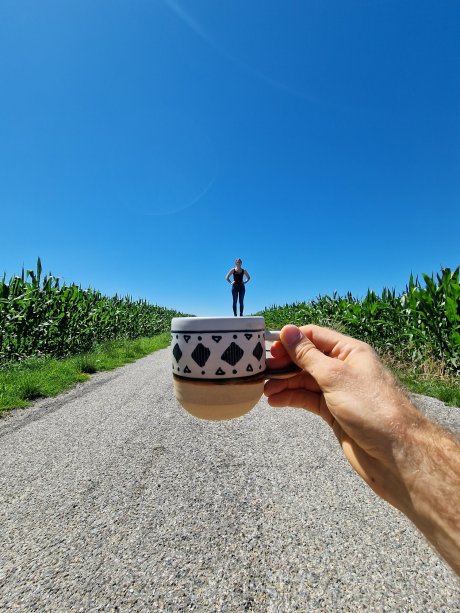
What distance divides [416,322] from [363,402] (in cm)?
585

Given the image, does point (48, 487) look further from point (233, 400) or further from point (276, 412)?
point (276, 412)

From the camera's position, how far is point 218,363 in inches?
36.5

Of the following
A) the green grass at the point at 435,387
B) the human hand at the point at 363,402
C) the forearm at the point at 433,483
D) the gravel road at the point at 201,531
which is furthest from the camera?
the green grass at the point at 435,387

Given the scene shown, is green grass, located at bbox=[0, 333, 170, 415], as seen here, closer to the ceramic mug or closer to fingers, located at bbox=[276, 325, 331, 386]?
the ceramic mug

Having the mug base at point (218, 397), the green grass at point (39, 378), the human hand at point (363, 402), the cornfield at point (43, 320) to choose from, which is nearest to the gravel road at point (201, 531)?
the human hand at point (363, 402)

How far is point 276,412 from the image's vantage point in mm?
3744

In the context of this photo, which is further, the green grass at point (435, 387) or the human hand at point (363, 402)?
the green grass at point (435, 387)

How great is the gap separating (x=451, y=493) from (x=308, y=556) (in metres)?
0.98

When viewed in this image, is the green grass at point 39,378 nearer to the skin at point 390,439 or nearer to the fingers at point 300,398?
the fingers at point 300,398

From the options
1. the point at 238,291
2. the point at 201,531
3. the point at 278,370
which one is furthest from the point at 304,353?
the point at 238,291

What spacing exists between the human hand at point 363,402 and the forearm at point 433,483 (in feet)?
0.05

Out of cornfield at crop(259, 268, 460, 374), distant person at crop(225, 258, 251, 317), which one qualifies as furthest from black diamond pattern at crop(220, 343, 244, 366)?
distant person at crop(225, 258, 251, 317)

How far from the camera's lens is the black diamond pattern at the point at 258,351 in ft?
3.17

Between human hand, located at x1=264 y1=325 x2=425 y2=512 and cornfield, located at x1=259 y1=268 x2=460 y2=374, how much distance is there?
15.5 ft
